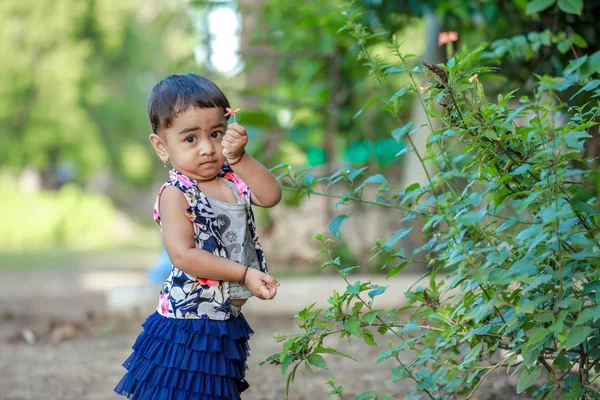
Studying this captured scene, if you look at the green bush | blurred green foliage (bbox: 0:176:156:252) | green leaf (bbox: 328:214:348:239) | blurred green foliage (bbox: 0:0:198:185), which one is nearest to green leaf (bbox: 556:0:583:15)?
the green bush

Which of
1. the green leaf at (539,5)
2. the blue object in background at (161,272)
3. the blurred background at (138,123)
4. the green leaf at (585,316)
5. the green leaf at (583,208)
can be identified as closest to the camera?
the green leaf at (585,316)

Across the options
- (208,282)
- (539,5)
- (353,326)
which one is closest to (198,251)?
(208,282)

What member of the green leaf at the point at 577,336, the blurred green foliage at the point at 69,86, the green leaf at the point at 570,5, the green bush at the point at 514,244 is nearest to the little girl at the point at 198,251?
the green bush at the point at 514,244

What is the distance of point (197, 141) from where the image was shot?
85.4 inches

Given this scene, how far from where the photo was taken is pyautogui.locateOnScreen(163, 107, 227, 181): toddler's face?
84.3 inches

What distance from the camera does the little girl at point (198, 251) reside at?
2.11 metres

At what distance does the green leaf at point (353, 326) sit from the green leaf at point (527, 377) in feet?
1.42

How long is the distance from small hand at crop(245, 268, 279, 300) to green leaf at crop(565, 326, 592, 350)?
787 mm

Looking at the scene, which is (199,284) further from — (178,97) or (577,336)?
(577,336)

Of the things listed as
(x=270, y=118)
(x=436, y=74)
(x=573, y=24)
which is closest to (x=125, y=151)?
(x=270, y=118)

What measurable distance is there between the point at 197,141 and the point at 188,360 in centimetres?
62

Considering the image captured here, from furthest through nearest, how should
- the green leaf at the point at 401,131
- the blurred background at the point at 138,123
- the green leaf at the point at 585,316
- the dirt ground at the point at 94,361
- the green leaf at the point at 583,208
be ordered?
the blurred background at the point at 138,123, the dirt ground at the point at 94,361, the green leaf at the point at 401,131, the green leaf at the point at 583,208, the green leaf at the point at 585,316

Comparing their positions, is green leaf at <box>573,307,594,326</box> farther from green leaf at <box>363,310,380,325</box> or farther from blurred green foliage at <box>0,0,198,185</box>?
blurred green foliage at <box>0,0,198,185</box>

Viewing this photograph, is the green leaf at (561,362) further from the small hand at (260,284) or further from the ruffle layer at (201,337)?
the ruffle layer at (201,337)
